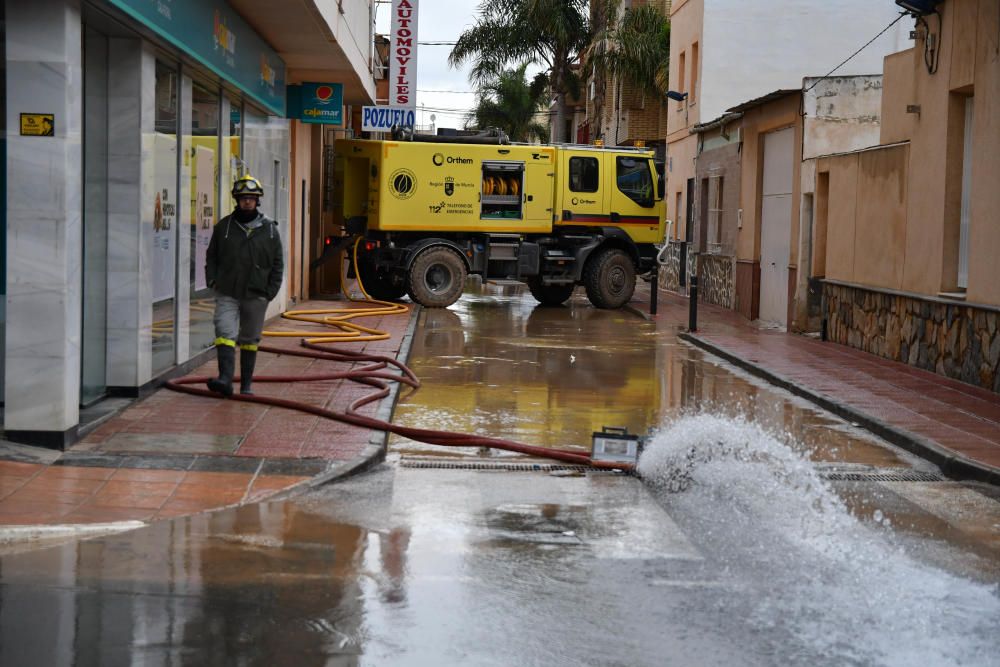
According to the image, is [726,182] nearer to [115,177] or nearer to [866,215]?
[866,215]

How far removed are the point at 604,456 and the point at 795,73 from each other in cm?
2341

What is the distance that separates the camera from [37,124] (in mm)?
8062

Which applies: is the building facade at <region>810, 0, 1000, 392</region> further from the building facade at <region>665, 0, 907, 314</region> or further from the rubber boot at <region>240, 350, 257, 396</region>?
the building facade at <region>665, 0, 907, 314</region>

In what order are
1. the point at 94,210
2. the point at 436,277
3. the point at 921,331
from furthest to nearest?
the point at 436,277 < the point at 921,331 < the point at 94,210

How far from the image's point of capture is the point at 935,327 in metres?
14.7

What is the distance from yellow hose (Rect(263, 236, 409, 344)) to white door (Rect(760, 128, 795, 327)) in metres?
6.27

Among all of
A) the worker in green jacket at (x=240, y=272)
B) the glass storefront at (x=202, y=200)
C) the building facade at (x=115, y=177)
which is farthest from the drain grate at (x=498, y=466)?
the glass storefront at (x=202, y=200)

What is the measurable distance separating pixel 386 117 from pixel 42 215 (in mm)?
14266

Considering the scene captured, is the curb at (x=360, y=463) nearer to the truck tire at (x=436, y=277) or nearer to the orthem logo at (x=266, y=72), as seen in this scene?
the orthem logo at (x=266, y=72)

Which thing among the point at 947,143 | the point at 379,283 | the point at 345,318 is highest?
the point at 947,143

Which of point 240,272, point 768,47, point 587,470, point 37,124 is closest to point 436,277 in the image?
point 768,47

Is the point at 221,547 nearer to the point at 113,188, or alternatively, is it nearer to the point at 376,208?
the point at 113,188

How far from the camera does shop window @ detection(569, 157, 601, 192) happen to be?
24328 mm

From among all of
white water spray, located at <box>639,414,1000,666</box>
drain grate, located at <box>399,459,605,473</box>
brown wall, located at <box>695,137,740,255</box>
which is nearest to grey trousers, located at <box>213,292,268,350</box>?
drain grate, located at <box>399,459,605,473</box>
